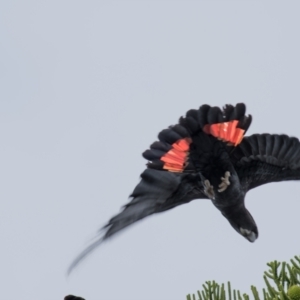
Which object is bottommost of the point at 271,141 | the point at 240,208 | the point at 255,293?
the point at 255,293

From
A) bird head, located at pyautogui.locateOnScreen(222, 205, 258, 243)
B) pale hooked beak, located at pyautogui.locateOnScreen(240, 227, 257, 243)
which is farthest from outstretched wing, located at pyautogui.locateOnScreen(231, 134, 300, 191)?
pale hooked beak, located at pyautogui.locateOnScreen(240, 227, 257, 243)

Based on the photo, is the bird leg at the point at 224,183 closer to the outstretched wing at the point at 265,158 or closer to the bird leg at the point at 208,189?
the bird leg at the point at 208,189

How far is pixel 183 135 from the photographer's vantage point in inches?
289

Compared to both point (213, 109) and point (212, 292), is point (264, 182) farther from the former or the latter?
point (212, 292)

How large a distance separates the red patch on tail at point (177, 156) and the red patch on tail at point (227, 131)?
0.79ft

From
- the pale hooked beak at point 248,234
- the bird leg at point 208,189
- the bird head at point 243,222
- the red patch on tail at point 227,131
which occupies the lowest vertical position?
the pale hooked beak at point 248,234

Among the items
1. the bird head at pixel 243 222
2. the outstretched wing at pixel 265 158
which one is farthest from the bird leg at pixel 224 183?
the outstretched wing at pixel 265 158

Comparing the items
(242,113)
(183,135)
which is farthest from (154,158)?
(242,113)

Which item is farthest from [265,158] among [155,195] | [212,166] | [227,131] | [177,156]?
[155,195]

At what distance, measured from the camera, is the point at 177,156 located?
7480 mm

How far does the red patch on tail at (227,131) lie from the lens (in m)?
7.31

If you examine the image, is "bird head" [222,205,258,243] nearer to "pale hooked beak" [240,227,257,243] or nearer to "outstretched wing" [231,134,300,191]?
"pale hooked beak" [240,227,257,243]

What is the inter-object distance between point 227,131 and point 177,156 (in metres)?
0.53

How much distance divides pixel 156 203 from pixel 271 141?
4.53 feet
